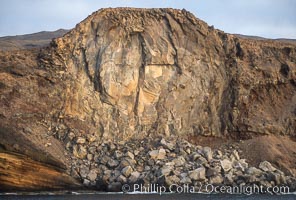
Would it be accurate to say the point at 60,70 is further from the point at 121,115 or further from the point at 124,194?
the point at 124,194

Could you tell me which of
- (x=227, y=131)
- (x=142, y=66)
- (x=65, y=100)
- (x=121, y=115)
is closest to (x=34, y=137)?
(x=65, y=100)

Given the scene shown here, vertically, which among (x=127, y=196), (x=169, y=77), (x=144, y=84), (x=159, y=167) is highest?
(x=169, y=77)

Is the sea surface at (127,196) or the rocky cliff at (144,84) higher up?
the rocky cliff at (144,84)

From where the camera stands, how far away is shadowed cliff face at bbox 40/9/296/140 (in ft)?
157

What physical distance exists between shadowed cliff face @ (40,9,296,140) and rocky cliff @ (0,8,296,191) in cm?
8

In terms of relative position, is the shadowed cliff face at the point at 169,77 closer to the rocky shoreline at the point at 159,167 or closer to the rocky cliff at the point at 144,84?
the rocky cliff at the point at 144,84

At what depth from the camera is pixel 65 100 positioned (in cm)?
4653

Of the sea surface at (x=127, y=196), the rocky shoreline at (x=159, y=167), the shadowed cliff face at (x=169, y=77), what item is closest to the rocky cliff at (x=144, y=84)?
the shadowed cliff face at (x=169, y=77)

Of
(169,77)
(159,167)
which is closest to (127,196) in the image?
(159,167)

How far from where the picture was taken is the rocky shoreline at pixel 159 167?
4138cm

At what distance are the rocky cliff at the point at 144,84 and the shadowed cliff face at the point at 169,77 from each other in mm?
83

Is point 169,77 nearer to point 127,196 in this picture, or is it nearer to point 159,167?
point 159,167

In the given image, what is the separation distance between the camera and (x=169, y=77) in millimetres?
50094

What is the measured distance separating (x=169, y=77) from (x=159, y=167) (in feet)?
34.0
